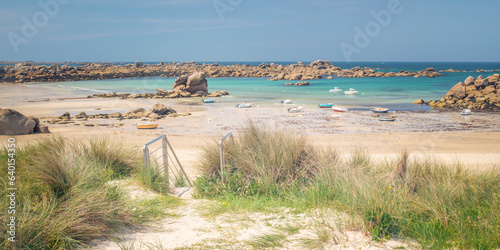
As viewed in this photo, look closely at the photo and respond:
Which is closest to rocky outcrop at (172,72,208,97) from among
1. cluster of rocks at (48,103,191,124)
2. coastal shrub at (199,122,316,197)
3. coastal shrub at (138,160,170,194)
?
cluster of rocks at (48,103,191,124)

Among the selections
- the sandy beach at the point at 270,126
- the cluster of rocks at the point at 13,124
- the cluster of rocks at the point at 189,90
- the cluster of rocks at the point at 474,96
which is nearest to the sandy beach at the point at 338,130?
the sandy beach at the point at 270,126

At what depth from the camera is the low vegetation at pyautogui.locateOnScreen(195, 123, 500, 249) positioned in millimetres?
4469

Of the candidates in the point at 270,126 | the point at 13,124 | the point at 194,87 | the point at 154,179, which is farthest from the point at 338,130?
the point at 194,87

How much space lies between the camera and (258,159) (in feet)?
22.3

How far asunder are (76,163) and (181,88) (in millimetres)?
40061

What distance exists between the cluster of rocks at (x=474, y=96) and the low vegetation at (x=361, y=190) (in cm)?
2821

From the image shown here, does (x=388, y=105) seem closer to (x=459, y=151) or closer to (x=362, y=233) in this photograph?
(x=459, y=151)

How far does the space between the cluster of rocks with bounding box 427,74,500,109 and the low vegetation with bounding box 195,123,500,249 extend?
2821 centimetres

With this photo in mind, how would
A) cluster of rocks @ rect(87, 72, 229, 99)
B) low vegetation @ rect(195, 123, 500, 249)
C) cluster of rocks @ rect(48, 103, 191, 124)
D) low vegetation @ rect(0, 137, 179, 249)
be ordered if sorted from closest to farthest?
low vegetation @ rect(0, 137, 179, 249), low vegetation @ rect(195, 123, 500, 249), cluster of rocks @ rect(48, 103, 191, 124), cluster of rocks @ rect(87, 72, 229, 99)

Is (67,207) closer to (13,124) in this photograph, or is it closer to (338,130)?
(13,124)

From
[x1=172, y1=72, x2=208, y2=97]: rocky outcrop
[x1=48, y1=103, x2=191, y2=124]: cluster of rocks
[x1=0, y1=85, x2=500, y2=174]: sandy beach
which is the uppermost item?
[x1=172, y1=72, x2=208, y2=97]: rocky outcrop

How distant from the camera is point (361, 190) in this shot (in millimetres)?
5066

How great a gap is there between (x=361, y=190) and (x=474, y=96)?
34366 millimetres

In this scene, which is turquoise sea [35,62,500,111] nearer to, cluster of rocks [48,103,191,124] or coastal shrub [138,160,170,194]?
cluster of rocks [48,103,191,124]
